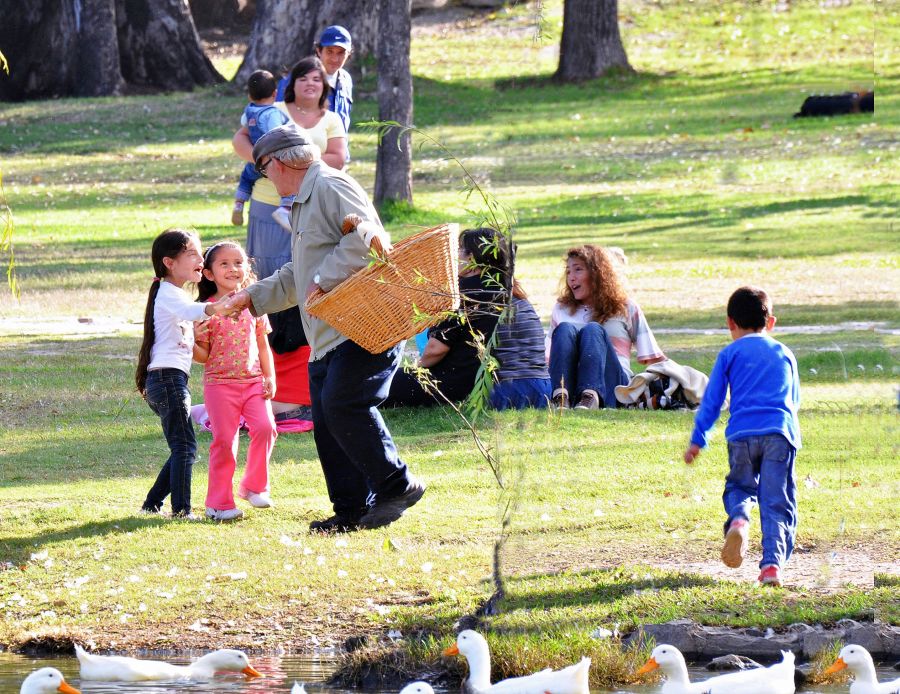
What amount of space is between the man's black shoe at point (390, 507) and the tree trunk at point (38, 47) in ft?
86.2

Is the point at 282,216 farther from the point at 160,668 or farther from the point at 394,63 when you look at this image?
the point at 394,63

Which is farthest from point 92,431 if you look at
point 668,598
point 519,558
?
point 668,598

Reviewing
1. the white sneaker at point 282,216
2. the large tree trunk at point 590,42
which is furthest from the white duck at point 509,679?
the large tree trunk at point 590,42

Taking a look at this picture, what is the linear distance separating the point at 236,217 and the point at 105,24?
19.9 metres

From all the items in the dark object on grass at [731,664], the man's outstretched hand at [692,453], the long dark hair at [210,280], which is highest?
the long dark hair at [210,280]

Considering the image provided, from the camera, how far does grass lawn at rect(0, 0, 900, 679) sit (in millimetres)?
6422

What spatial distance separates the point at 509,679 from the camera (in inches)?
206

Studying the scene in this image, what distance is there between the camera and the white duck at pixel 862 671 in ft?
16.6

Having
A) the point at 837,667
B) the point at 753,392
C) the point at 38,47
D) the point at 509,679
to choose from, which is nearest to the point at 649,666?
the point at 509,679

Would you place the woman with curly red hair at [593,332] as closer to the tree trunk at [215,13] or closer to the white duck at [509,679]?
the white duck at [509,679]

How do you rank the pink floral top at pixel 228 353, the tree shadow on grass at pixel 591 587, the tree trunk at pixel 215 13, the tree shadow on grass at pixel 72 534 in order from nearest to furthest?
the tree shadow on grass at pixel 591 587, the tree shadow on grass at pixel 72 534, the pink floral top at pixel 228 353, the tree trunk at pixel 215 13

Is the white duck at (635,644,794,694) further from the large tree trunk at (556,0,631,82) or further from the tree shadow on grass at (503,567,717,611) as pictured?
the large tree trunk at (556,0,631,82)

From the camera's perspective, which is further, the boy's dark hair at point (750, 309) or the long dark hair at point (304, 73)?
the long dark hair at point (304, 73)

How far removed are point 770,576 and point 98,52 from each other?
89.4 feet
